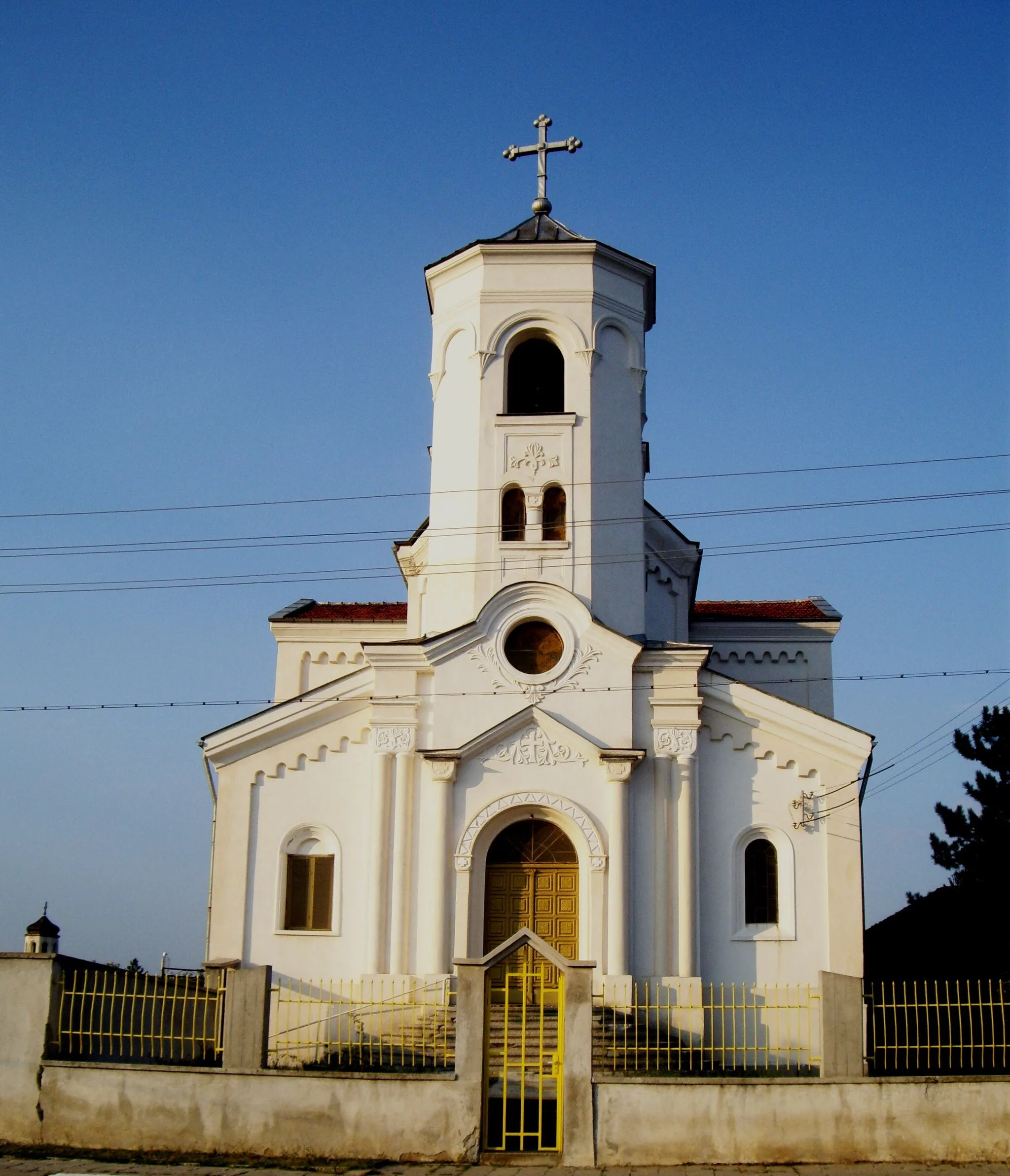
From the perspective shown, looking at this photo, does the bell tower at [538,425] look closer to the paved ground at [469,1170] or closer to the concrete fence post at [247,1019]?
the concrete fence post at [247,1019]

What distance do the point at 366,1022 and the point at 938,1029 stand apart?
966cm

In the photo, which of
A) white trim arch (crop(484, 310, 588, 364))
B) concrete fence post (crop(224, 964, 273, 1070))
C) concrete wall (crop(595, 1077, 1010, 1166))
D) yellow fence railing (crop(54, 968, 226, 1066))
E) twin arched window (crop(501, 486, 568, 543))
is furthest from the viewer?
white trim arch (crop(484, 310, 588, 364))

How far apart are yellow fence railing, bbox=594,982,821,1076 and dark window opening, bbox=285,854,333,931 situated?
5.27m

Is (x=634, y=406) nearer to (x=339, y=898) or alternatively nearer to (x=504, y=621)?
(x=504, y=621)

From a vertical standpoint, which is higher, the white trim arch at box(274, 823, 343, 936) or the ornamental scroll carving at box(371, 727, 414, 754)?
the ornamental scroll carving at box(371, 727, 414, 754)

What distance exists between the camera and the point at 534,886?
24359 mm

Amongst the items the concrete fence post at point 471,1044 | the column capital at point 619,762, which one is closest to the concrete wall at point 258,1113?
the concrete fence post at point 471,1044

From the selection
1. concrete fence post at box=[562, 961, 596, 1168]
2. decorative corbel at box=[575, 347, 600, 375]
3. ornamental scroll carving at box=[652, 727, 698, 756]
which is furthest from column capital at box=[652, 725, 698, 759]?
concrete fence post at box=[562, 961, 596, 1168]

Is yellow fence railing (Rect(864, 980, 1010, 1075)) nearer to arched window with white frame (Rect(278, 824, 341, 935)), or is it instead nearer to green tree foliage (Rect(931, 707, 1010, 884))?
green tree foliage (Rect(931, 707, 1010, 884))

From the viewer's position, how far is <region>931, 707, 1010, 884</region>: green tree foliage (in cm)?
2530

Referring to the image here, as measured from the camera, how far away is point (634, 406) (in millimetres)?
27281

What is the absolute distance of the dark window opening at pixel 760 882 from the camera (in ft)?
79.8

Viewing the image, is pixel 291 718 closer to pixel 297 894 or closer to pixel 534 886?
pixel 297 894

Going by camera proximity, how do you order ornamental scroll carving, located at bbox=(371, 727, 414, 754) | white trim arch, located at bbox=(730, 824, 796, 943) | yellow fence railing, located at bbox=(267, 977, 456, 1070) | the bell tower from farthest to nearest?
the bell tower, ornamental scroll carving, located at bbox=(371, 727, 414, 754), white trim arch, located at bbox=(730, 824, 796, 943), yellow fence railing, located at bbox=(267, 977, 456, 1070)
